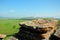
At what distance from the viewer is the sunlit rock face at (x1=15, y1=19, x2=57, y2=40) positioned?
66.1 feet

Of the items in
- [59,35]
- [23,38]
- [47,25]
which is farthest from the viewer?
[23,38]

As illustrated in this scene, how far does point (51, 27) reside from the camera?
20906mm

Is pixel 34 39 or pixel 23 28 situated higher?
pixel 23 28

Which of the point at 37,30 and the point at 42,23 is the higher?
the point at 42,23

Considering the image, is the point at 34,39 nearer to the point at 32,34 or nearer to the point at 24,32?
the point at 32,34

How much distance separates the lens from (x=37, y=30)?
20.4m

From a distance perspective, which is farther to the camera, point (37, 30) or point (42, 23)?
point (42, 23)

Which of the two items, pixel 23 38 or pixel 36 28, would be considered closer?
pixel 36 28

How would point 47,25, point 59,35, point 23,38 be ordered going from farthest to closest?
1. point 23,38
2. point 47,25
3. point 59,35

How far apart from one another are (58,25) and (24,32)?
571 cm

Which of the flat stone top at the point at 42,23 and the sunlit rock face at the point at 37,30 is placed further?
the flat stone top at the point at 42,23

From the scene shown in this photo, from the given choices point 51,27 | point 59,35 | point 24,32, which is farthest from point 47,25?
point 24,32

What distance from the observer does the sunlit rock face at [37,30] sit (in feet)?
66.1

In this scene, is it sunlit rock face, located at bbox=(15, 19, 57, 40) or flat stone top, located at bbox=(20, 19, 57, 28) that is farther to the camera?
flat stone top, located at bbox=(20, 19, 57, 28)
